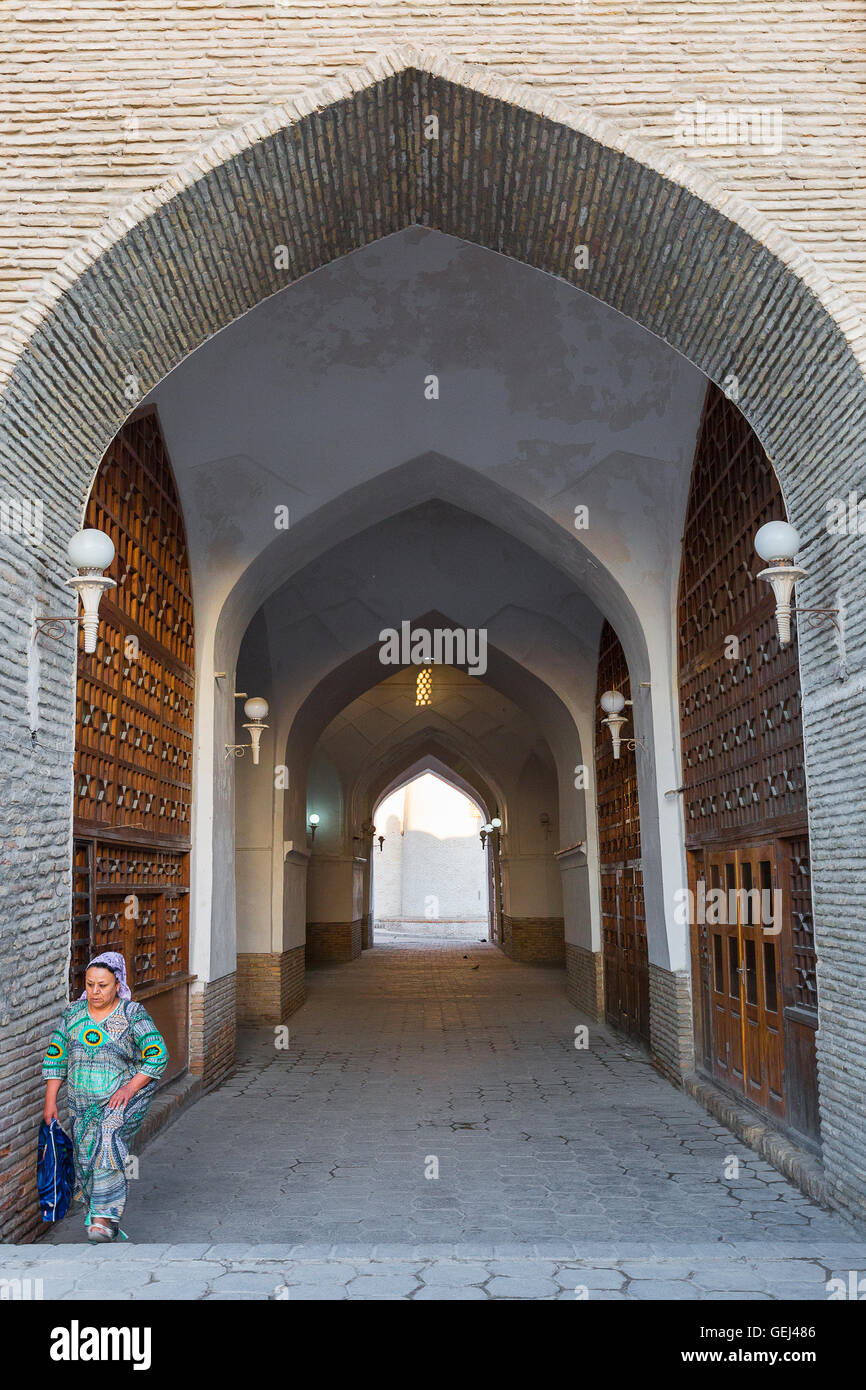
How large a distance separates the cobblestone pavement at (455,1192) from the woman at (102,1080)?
0.79ft

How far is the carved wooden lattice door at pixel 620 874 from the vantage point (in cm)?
833

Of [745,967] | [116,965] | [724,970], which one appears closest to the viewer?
[116,965]

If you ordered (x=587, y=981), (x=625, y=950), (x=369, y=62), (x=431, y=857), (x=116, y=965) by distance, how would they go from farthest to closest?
(x=431, y=857) < (x=587, y=981) < (x=625, y=950) < (x=369, y=62) < (x=116, y=965)

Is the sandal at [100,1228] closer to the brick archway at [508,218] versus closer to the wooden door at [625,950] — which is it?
the brick archway at [508,218]

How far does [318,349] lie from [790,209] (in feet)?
12.3

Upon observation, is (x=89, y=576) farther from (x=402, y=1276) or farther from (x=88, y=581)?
(x=402, y=1276)

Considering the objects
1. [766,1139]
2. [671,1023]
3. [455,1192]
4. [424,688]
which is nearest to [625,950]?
[671,1023]

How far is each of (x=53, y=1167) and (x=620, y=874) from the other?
6.06 metres

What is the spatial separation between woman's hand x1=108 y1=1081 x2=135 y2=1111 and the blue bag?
0.65 ft

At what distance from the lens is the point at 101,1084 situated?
3.70 meters

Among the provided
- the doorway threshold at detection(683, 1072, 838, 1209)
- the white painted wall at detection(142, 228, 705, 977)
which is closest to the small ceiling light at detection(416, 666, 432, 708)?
the white painted wall at detection(142, 228, 705, 977)

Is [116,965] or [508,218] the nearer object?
[116,965]
